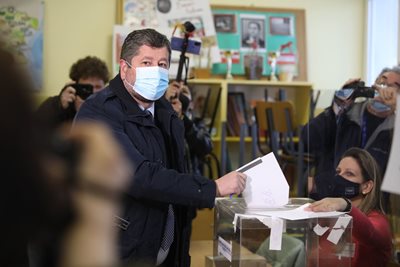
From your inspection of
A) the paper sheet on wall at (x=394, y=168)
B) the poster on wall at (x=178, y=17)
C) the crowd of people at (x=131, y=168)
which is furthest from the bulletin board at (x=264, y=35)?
the paper sheet on wall at (x=394, y=168)

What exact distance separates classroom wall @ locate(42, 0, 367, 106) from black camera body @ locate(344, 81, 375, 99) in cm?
303

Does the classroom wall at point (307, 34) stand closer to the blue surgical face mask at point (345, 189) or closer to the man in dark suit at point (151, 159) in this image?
the man in dark suit at point (151, 159)

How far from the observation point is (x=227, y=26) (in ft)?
18.2

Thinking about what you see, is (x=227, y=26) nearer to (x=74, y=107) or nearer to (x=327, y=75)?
(x=327, y=75)

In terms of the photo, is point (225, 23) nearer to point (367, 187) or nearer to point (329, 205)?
point (367, 187)

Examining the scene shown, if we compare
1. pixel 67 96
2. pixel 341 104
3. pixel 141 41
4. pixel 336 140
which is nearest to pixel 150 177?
pixel 141 41

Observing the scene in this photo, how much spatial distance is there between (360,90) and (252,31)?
3.08 m

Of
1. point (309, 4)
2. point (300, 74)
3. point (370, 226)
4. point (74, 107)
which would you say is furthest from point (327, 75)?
point (370, 226)

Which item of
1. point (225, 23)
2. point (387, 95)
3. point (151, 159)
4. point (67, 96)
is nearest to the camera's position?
point (151, 159)

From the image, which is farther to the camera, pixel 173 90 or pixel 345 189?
pixel 173 90

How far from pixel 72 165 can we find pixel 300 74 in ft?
17.3

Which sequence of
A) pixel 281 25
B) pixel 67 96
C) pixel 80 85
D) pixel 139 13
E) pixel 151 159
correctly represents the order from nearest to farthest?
pixel 151 159, pixel 67 96, pixel 80 85, pixel 139 13, pixel 281 25

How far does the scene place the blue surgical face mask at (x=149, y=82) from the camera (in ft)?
7.20

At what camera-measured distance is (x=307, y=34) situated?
5.74 meters
